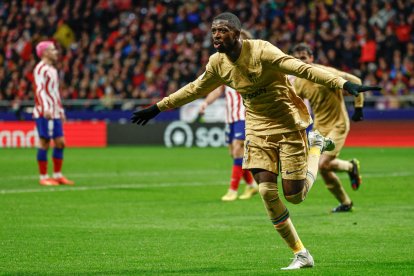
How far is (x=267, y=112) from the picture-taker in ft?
28.7

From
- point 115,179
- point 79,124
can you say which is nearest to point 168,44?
point 79,124

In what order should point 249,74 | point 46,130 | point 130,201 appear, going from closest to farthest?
point 249,74
point 130,201
point 46,130

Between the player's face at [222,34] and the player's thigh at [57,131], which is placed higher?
the player's face at [222,34]

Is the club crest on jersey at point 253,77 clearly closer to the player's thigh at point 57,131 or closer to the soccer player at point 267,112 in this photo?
the soccer player at point 267,112

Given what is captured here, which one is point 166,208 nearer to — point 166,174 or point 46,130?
point 46,130

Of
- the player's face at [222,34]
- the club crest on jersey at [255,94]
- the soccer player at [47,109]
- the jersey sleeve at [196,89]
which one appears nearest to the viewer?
the player's face at [222,34]

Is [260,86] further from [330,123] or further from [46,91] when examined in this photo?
[46,91]

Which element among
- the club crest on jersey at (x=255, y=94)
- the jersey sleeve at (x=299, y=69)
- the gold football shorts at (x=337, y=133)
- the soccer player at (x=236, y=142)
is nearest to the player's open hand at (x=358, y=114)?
the gold football shorts at (x=337, y=133)

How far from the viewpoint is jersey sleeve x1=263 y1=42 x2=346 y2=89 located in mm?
7886

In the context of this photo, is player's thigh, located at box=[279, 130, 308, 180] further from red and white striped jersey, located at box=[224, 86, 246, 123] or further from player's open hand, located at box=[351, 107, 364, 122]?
red and white striped jersey, located at box=[224, 86, 246, 123]

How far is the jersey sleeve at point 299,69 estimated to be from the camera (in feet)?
25.9

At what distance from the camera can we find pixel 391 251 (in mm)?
9547

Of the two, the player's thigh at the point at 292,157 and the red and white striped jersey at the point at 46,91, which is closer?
the player's thigh at the point at 292,157

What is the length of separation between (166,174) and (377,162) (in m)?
5.56
